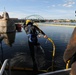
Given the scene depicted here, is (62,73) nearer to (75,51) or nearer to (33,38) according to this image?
(75,51)

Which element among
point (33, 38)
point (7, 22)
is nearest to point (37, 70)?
point (33, 38)

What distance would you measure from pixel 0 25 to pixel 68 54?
2564 inches

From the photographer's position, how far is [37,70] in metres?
13.3

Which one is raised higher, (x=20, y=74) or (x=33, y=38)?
(x=33, y=38)

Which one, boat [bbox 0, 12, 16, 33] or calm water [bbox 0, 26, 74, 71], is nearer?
calm water [bbox 0, 26, 74, 71]

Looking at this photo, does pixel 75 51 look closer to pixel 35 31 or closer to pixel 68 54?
pixel 68 54

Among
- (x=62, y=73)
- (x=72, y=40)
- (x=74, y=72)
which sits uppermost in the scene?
(x=72, y=40)

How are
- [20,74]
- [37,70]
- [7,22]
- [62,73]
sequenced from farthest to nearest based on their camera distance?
[7,22] → [37,70] → [20,74] → [62,73]

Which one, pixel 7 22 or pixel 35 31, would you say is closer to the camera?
pixel 35 31

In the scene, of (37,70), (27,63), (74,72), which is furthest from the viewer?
(27,63)

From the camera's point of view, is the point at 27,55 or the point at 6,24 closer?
the point at 27,55

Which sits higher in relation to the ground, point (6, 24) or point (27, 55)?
point (6, 24)

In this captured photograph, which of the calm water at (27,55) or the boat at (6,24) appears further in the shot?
the boat at (6,24)

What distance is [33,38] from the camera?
13.9 meters
